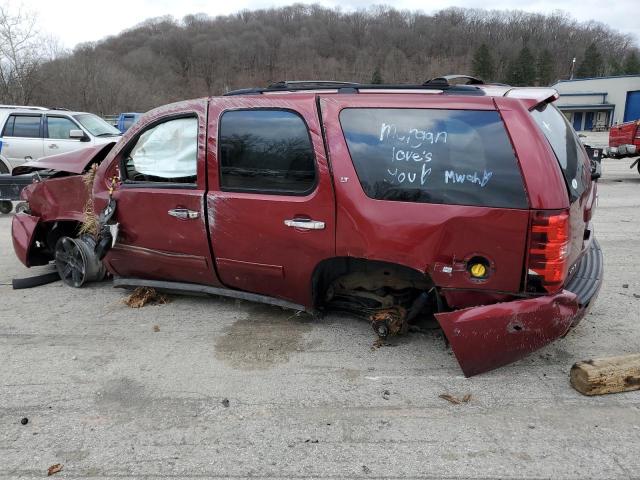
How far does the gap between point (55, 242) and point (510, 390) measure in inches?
178

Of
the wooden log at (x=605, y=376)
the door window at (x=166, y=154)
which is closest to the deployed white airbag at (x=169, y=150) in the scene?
the door window at (x=166, y=154)

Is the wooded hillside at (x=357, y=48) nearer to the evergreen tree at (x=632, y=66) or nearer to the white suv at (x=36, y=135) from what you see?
the evergreen tree at (x=632, y=66)

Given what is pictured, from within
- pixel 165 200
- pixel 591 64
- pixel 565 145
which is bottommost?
pixel 165 200

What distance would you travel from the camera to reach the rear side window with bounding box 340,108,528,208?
9.70ft

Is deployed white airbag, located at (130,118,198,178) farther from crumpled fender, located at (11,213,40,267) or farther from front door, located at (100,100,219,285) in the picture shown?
crumpled fender, located at (11,213,40,267)

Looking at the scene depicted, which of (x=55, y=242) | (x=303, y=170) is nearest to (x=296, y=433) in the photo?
(x=303, y=170)

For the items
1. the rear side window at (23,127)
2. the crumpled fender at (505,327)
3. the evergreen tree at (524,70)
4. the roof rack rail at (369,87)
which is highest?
the evergreen tree at (524,70)

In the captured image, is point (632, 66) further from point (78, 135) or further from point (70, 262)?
point (70, 262)

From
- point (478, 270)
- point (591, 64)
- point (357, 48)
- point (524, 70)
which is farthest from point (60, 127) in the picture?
point (357, 48)

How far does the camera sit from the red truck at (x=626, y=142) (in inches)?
505

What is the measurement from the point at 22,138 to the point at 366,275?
11.0 metres

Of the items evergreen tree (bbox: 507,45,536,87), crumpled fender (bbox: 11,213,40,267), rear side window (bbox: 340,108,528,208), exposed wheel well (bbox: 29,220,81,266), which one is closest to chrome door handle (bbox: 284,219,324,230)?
rear side window (bbox: 340,108,528,208)

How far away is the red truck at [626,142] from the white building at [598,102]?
48.9m

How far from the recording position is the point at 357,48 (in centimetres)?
11575
